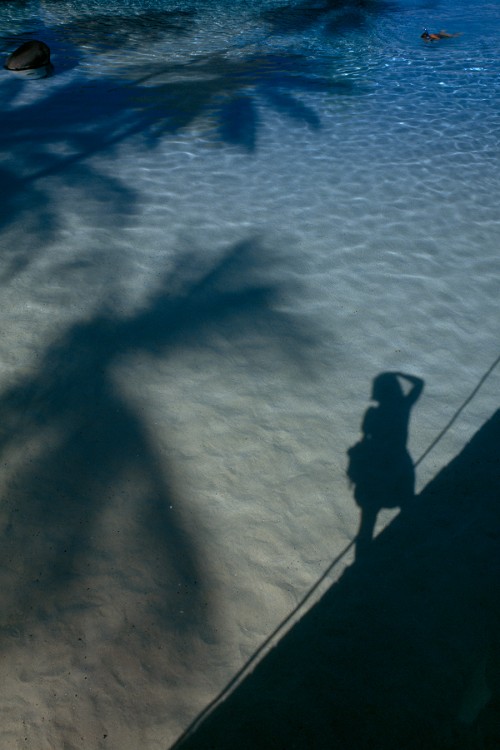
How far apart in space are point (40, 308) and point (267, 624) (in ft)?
12.6

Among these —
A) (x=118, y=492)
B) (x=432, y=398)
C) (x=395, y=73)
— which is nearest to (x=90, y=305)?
(x=118, y=492)

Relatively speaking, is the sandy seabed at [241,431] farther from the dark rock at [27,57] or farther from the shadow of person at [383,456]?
the dark rock at [27,57]

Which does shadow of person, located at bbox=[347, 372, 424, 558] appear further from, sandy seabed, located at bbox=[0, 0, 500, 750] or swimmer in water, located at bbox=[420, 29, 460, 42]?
swimmer in water, located at bbox=[420, 29, 460, 42]

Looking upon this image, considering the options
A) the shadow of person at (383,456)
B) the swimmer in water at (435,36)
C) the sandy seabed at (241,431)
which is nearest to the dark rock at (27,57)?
the sandy seabed at (241,431)

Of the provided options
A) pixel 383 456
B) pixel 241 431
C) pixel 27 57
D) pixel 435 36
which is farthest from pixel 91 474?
pixel 435 36

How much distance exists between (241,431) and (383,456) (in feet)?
3.81

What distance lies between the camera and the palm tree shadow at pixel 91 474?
3.80 metres

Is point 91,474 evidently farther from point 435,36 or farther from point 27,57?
point 435,36

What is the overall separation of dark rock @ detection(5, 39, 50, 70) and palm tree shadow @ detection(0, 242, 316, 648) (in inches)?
361

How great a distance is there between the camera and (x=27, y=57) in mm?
12211

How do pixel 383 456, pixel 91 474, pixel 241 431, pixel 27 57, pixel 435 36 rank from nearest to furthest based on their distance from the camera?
pixel 91 474 → pixel 383 456 → pixel 241 431 → pixel 27 57 → pixel 435 36

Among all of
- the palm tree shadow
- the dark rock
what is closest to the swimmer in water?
the dark rock

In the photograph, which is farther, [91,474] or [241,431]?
[241,431]

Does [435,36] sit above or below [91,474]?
above
